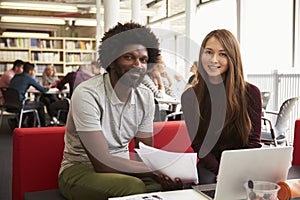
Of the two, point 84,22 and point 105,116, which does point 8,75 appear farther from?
point 105,116

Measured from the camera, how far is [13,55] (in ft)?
33.3

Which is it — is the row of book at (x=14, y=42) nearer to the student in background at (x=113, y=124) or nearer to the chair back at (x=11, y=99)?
the chair back at (x=11, y=99)

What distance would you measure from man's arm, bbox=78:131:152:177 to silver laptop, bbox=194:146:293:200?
0.58m

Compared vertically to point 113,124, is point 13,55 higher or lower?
higher

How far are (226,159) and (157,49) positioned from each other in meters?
1.11

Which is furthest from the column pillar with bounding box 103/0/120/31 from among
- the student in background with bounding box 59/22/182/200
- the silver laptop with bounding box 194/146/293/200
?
the silver laptop with bounding box 194/146/293/200

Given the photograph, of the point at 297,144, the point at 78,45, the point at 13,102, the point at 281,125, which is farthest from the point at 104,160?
the point at 78,45

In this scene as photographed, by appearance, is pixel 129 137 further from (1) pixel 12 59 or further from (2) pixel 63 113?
(1) pixel 12 59

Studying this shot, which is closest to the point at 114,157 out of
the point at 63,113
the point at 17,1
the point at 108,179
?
the point at 108,179

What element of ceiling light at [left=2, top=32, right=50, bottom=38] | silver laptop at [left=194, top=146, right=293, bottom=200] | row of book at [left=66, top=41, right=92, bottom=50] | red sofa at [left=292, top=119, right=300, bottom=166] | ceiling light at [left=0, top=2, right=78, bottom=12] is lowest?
red sofa at [left=292, top=119, right=300, bottom=166]

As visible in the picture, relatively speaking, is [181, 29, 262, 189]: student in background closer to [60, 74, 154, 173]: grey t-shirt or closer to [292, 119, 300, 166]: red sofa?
[60, 74, 154, 173]: grey t-shirt

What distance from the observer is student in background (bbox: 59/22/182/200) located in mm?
1760

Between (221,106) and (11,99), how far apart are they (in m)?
4.82

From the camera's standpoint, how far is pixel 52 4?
29.5ft
